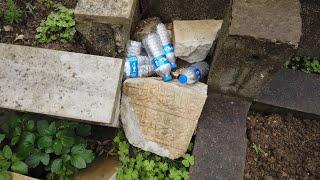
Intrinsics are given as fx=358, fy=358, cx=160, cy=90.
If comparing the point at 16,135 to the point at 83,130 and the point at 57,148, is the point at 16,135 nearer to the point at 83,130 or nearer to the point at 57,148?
the point at 57,148

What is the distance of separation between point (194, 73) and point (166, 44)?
0.43m

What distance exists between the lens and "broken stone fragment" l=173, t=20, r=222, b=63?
3.56 meters

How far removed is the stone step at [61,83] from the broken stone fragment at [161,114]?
7.1 inches

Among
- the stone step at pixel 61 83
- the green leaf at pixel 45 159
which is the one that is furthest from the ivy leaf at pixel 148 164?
the green leaf at pixel 45 159

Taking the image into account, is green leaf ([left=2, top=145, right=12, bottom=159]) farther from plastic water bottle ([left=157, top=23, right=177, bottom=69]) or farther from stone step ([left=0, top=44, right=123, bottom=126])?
plastic water bottle ([left=157, top=23, right=177, bottom=69])

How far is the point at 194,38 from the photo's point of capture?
357 cm

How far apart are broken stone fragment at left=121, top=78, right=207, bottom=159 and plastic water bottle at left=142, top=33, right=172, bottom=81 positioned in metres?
0.20

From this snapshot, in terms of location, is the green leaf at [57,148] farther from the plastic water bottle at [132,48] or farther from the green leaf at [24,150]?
the plastic water bottle at [132,48]

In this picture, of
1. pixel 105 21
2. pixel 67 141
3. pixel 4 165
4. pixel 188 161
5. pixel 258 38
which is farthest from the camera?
pixel 188 161

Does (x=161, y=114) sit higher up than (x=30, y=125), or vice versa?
(x=161, y=114)

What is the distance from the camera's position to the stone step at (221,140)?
3330 mm

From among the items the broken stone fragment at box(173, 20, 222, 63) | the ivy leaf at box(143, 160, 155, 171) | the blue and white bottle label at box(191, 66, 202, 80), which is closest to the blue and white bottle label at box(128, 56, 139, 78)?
the broken stone fragment at box(173, 20, 222, 63)

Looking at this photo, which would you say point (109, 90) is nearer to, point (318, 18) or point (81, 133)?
point (81, 133)

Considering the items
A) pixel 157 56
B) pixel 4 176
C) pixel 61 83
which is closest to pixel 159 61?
pixel 157 56
